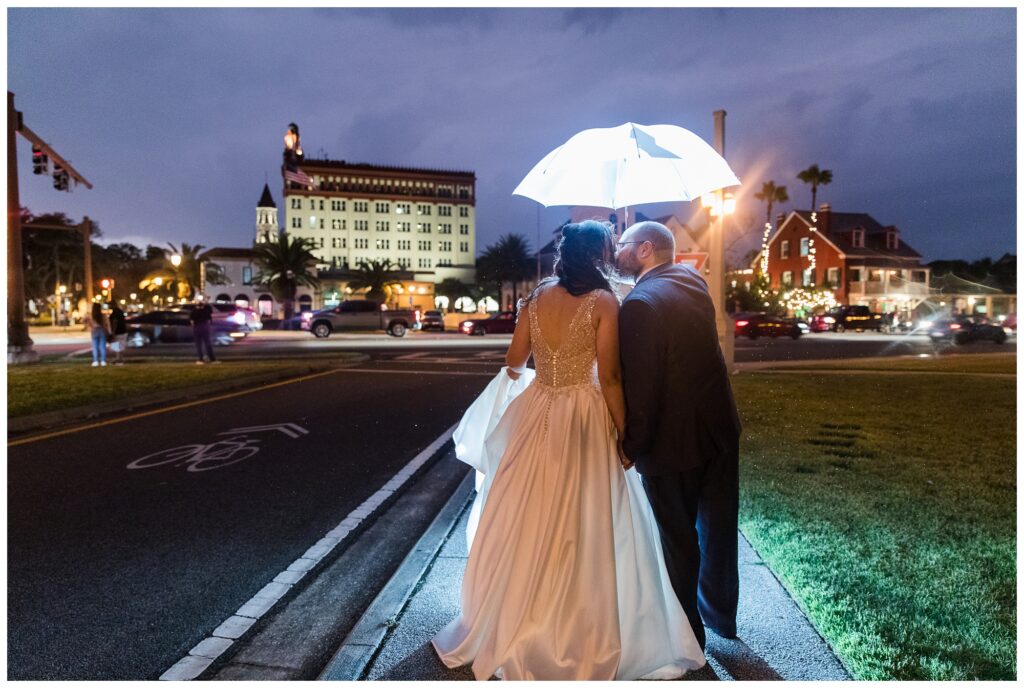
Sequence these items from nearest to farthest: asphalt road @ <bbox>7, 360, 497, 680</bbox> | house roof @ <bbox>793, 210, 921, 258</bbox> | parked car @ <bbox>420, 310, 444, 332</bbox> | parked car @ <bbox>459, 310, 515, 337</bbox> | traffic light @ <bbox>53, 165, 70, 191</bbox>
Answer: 1. asphalt road @ <bbox>7, 360, 497, 680</bbox>
2. traffic light @ <bbox>53, 165, 70, 191</bbox>
3. parked car @ <bbox>459, 310, 515, 337</bbox>
4. parked car @ <bbox>420, 310, 444, 332</bbox>
5. house roof @ <bbox>793, 210, 921, 258</bbox>

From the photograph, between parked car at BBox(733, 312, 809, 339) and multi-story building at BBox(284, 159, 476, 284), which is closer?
parked car at BBox(733, 312, 809, 339)

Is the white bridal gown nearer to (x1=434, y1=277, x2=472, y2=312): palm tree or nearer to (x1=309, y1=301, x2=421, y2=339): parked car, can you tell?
(x1=309, y1=301, x2=421, y2=339): parked car

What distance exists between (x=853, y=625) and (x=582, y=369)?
1.93 m

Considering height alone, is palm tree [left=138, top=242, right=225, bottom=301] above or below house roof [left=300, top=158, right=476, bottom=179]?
below

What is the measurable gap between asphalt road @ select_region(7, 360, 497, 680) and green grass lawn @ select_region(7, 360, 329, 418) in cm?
206

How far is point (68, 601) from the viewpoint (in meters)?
3.87

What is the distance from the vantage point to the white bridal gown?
2.96 m

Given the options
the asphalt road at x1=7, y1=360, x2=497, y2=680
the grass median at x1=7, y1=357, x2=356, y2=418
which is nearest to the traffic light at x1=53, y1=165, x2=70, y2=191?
the grass median at x1=7, y1=357, x2=356, y2=418

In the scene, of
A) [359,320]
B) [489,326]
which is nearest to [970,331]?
[489,326]

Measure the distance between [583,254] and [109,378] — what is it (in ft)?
47.8

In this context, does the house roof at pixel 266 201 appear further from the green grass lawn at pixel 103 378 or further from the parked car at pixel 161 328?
the green grass lawn at pixel 103 378

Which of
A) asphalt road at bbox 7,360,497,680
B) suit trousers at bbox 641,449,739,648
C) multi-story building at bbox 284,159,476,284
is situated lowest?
asphalt road at bbox 7,360,497,680

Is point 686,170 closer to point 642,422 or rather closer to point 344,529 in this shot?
point 642,422

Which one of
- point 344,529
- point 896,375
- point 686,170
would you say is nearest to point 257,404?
point 344,529
